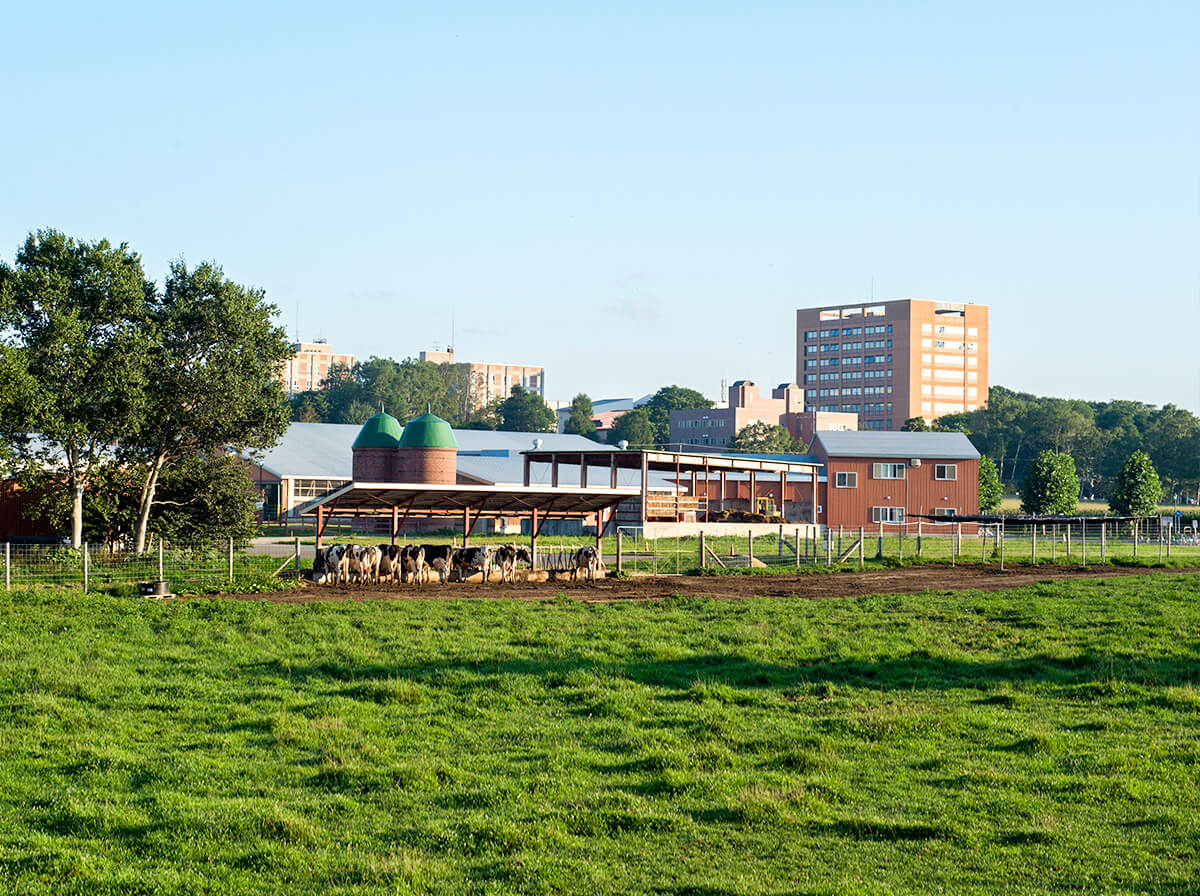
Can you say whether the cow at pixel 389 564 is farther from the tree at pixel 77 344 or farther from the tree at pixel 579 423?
the tree at pixel 579 423

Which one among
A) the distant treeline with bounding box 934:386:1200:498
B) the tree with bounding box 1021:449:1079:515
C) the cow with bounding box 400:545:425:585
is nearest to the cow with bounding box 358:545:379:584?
the cow with bounding box 400:545:425:585

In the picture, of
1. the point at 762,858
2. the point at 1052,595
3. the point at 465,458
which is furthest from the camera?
the point at 465,458

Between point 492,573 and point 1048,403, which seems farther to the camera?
point 1048,403

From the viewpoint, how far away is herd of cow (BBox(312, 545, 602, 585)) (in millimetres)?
37906

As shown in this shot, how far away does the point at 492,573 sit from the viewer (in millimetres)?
40438

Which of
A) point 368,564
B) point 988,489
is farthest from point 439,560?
point 988,489

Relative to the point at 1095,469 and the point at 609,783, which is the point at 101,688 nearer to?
the point at 609,783

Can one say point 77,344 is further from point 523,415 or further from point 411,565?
point 523,415

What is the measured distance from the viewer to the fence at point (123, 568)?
32.5 metres

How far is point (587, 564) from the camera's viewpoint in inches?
1647

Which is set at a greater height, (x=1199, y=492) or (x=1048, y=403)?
(x=1048, y=403)

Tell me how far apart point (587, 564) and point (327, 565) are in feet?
29.5

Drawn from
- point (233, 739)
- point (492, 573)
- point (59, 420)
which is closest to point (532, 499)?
point (492, 573)

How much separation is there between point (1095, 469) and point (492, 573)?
14389 cm
